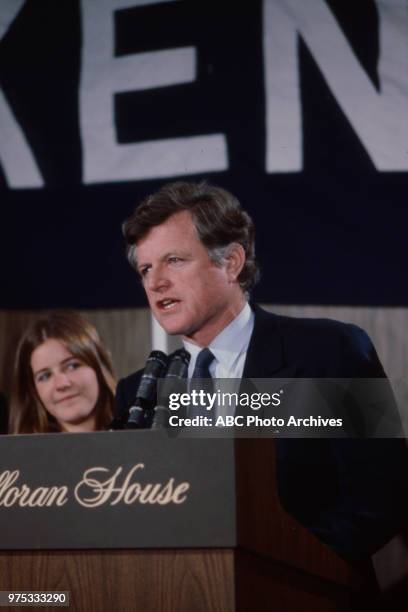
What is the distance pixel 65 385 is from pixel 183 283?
1.91 ft

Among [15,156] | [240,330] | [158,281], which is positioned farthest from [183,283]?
[15,156]

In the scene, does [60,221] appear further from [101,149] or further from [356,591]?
[356,591]

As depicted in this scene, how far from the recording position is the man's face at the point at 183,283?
211 cm

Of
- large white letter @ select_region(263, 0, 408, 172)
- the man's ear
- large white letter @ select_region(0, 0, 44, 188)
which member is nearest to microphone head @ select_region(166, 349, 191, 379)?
the man's ear

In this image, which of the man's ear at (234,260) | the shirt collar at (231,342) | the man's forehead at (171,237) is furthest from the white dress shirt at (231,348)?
the man's forehead at (171,237)

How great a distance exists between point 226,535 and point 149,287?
100cm

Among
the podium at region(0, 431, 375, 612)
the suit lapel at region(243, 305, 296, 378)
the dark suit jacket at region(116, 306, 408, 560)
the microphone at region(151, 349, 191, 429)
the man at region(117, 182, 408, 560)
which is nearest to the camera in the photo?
the podium at region(0, 431, 375, 612)

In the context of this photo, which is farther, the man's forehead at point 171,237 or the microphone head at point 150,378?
the man's forehead at point 171,237

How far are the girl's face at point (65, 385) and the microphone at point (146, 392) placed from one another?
1076mm

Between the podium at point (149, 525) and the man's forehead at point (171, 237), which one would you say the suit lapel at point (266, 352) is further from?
the podium at point (149, 525)

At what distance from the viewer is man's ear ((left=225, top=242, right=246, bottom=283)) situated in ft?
7.34

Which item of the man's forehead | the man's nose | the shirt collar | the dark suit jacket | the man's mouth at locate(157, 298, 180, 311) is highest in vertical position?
the man's forehead

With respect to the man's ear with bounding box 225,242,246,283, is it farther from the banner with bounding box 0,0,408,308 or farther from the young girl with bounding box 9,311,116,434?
the young girl with bounding box 9,311,116,434

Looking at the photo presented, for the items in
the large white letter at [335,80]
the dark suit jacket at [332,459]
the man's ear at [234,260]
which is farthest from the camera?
the large white letter at [335,80]
